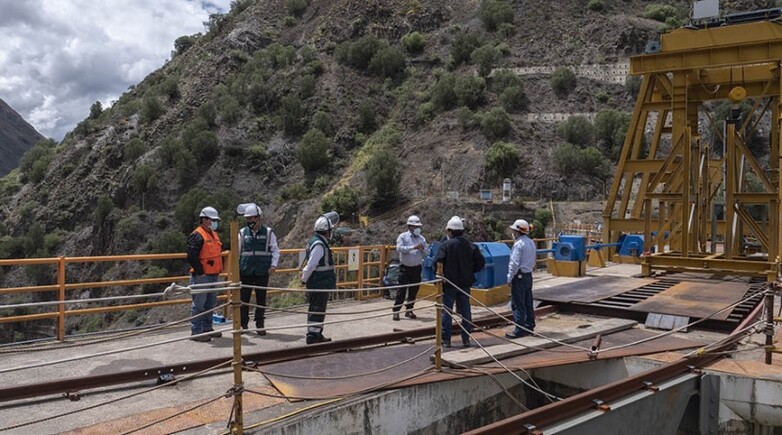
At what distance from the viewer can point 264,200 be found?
53250 mm

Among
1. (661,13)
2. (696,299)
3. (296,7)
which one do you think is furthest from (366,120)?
(696,299)

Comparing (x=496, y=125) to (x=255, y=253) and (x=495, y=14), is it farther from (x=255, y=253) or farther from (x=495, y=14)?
(x=255, y=253)

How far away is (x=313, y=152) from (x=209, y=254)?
47070 mm


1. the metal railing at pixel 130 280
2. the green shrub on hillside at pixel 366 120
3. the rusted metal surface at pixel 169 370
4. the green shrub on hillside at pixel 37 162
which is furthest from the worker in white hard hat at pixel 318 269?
the green shrub on hillside at pixel 37 162

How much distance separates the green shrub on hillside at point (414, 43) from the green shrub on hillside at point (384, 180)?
960 inches

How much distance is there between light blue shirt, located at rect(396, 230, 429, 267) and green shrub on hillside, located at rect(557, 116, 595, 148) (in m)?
41.8

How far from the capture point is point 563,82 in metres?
53.6

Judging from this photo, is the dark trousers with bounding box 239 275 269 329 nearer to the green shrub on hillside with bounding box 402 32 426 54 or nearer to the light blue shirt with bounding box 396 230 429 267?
the light blue shirt with bounding box 396 230 429 267

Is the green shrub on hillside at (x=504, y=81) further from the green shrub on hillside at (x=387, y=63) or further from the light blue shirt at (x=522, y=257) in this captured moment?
the light blue shirt at (x=522, y=257)

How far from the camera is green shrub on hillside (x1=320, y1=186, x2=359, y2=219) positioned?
45719 mm

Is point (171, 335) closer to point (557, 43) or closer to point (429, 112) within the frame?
point (429, 112)

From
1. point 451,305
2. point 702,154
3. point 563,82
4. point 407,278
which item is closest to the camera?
point 451,305

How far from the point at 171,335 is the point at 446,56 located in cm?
6000

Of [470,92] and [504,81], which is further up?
[504,81]
